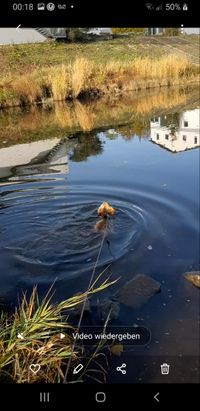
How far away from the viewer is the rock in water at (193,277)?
11.7 ft

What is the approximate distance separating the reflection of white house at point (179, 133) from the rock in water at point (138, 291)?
3.14m

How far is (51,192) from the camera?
22.5 ft

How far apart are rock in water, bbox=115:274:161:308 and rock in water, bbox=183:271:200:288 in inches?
10.2

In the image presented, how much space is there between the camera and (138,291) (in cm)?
371

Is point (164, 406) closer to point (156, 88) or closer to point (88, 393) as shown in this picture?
point (88, 393)

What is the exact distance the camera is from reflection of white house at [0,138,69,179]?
27.0ft

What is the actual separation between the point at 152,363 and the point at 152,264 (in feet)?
5.86
